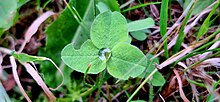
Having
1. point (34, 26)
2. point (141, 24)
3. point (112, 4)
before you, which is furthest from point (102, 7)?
point (34, 26)

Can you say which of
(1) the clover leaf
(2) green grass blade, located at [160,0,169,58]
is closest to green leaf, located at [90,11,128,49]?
(1) the clover leaf

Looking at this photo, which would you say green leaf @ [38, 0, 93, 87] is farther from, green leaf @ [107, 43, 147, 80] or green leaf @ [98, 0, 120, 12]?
green leaf @ [107, 43, 147, 80]

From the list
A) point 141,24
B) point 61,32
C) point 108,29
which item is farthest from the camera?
point 61,32

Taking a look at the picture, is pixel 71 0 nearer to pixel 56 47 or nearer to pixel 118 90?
pixel 56 47

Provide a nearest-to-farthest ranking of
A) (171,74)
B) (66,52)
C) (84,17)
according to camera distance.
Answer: (66,52)
(171,74)
(84,17)

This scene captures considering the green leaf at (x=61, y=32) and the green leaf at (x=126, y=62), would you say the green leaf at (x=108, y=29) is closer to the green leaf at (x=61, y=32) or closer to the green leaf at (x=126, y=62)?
the green leaf at (x=126, y=62)

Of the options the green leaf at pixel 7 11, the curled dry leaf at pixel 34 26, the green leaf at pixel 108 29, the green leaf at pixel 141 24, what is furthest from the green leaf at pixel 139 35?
the green leaf at pixel 7 11

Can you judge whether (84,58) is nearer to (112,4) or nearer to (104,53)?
(104,53)

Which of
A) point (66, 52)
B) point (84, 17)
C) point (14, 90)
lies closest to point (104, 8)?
point (84, 17)
